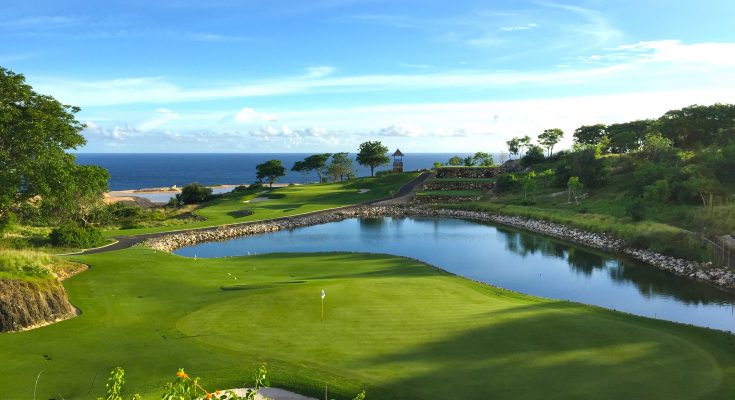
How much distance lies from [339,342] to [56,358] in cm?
776

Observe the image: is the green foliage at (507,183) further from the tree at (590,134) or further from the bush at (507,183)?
the tree at (590,134)

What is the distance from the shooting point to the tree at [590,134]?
105 meters

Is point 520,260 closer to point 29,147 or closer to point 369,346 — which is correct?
point 369,346

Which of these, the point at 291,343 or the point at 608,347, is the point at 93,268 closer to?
the point at 291,343

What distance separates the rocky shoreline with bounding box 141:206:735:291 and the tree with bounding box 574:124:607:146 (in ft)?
188

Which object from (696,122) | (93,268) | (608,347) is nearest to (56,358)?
(93,268)

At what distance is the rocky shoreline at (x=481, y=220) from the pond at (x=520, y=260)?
3.95ft

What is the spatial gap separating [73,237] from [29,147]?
13.4m

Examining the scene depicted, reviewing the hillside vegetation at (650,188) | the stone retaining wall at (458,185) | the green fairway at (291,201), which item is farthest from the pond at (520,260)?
the stone retaining wall at (458,185)

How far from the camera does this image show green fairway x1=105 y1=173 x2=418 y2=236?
56.3 metres

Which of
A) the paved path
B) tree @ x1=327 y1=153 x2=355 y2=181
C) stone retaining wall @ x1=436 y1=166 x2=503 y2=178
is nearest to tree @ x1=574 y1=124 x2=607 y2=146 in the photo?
stone retaining wall @ x1=436 y1=166 x2=503 y2=178

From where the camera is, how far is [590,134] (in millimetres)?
106250

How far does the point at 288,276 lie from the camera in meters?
25.5

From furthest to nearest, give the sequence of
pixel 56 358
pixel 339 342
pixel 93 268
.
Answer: pixel 93 268
pixel 339 342
pixel 56 358
